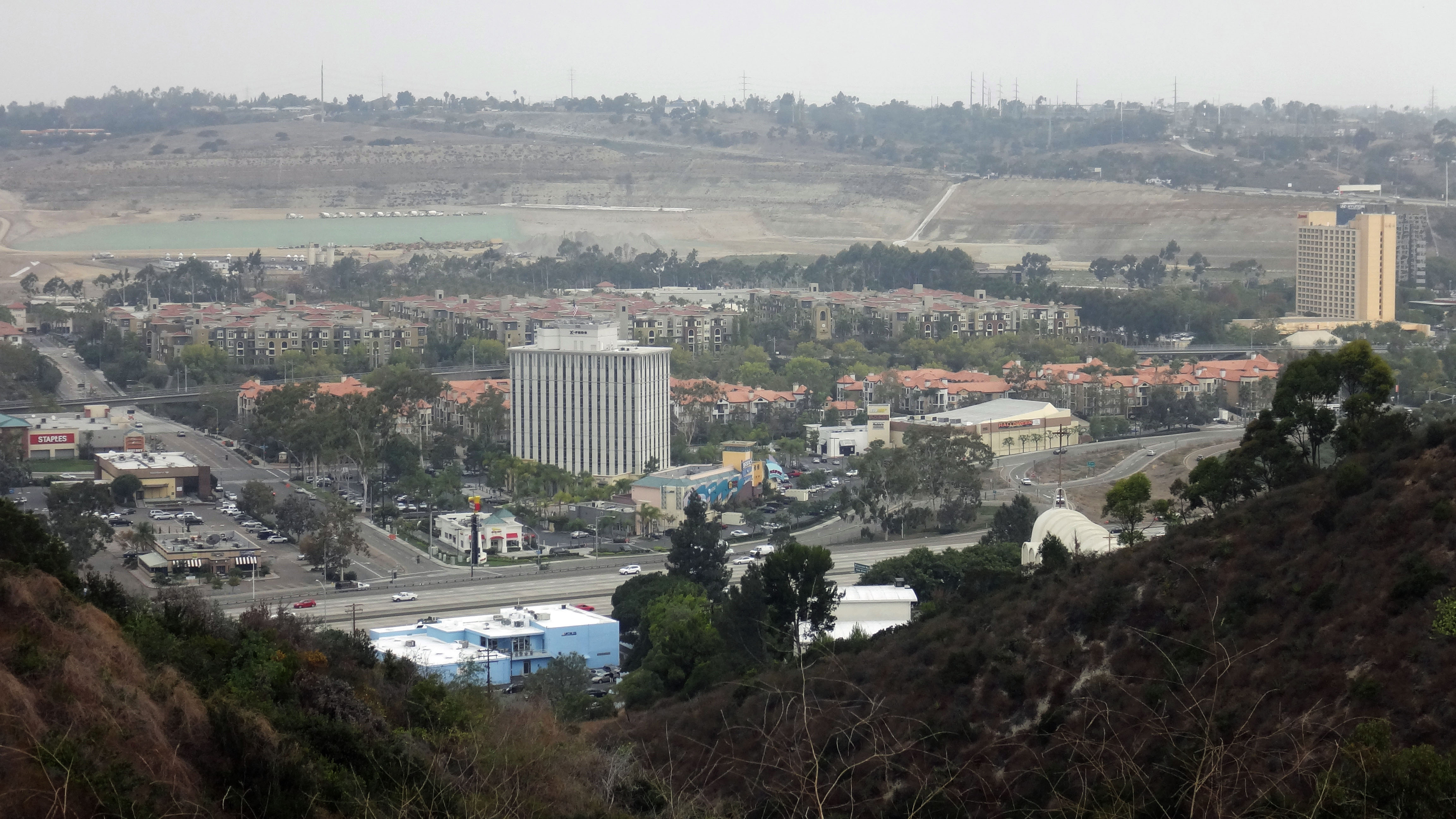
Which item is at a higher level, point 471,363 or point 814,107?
point 814,107

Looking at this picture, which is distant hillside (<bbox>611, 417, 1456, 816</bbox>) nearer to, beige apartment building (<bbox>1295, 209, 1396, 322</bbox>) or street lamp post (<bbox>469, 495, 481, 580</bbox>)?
street lamp post (<bbox>469, 495, 481, 580</bbox>)

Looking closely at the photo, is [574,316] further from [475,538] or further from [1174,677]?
[1174,677]

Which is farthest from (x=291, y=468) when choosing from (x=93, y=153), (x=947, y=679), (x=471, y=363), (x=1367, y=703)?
(x=93, y=153)

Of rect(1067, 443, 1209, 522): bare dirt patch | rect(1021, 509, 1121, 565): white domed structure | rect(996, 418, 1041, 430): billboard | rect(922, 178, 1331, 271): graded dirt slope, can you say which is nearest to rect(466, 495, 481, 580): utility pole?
rect(1021, 509, 1121, 565): white domed structure

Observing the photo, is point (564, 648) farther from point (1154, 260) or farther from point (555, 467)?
point (1154, 260)

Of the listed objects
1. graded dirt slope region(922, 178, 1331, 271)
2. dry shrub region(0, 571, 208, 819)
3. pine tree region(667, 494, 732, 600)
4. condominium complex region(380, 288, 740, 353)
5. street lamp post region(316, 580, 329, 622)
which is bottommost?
street lamp post region(316, 580, 329, 622)

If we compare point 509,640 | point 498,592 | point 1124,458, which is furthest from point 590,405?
point 509,640
